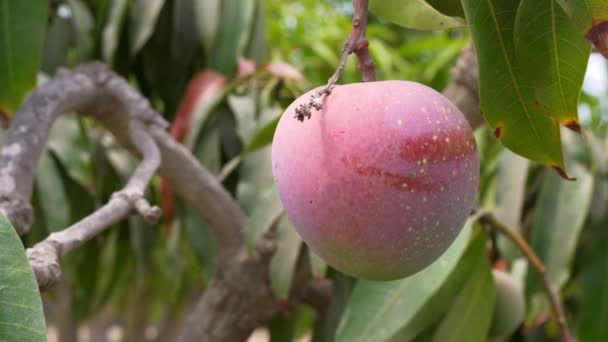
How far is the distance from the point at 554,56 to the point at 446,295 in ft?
1.39

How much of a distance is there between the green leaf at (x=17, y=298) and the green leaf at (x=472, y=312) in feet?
1.58

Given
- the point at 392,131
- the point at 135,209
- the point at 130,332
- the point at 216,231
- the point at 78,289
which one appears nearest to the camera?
the point at 392,131

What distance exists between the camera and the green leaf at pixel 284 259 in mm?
822

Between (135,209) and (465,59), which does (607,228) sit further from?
(135,209)

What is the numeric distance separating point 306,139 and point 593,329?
85cm

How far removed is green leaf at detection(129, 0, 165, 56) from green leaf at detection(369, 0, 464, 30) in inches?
27.9

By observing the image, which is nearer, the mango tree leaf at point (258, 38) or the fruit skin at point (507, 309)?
the fruit skin at point (507, 309)

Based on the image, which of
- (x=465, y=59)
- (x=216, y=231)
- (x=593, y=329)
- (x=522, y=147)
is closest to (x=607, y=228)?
(x=593, y=329)

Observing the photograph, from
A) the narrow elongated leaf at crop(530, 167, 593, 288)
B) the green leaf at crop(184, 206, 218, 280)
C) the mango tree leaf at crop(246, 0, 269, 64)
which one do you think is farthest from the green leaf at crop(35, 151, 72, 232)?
the narrow elongated leaf at crop(530, 167, 593, 288)

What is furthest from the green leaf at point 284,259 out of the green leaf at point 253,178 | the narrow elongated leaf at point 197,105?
the narrow elongated leaf at point 197,105

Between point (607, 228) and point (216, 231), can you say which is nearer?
point (216, 231)

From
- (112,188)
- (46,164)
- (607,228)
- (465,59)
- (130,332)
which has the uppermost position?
(465,59)

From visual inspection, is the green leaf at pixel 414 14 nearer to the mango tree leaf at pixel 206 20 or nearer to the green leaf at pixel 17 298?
the green leaf at pixel 17 298

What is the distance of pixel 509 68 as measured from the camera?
42 centimetres
